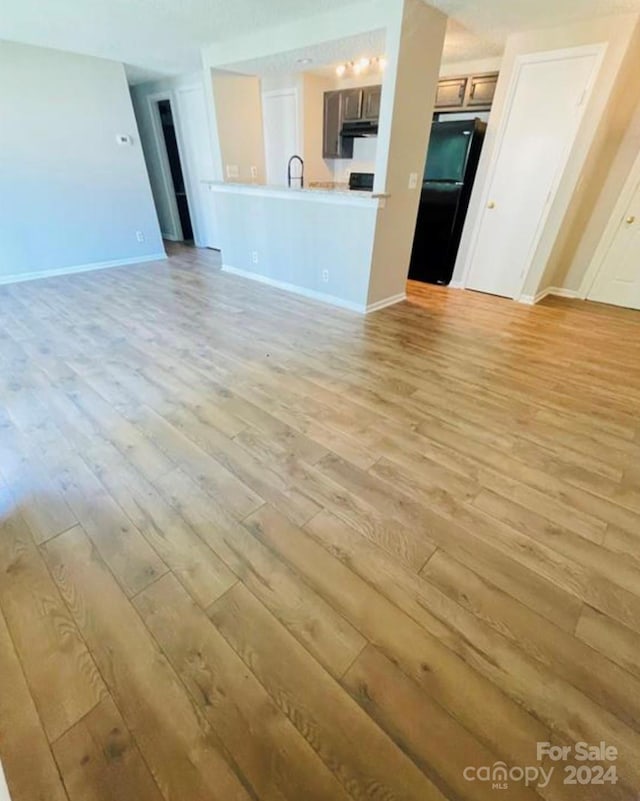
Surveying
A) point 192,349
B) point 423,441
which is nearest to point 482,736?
point 423,441

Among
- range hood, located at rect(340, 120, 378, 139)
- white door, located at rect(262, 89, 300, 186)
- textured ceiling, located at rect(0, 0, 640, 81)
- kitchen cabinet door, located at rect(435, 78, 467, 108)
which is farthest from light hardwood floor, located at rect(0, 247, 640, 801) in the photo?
white door, located at rect(262, 89, 300, 186)

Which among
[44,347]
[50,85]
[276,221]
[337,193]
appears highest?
[50,85]

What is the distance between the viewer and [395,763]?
35.2 inches

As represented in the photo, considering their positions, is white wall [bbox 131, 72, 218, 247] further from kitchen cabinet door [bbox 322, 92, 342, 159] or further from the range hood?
the range hood

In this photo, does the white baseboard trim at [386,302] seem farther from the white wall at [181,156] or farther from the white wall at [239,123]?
the white wall at [181,156]

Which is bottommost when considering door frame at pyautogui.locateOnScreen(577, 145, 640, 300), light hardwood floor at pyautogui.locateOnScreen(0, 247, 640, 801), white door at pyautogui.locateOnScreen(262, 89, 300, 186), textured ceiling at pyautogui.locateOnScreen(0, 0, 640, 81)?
light hardwood floor at pyautogui.locateOnScreen(0, 247, 640, 801)

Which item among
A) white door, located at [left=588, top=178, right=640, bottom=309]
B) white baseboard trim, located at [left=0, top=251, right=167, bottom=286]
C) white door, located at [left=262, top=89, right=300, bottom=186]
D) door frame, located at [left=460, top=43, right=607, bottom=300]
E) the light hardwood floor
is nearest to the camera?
the light hardwood floor

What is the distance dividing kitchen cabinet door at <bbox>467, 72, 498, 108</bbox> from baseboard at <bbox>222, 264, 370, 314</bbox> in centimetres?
274

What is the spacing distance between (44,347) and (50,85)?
11.1ft

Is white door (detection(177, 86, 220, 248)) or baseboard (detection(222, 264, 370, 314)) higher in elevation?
white door (detection(177, 86, 220, 248))

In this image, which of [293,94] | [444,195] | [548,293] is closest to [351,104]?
[293,94]

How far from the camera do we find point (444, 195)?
13.8ft

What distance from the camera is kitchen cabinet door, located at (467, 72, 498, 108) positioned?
3.87m

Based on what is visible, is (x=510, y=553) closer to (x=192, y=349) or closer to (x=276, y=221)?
(x=192, y=349)
